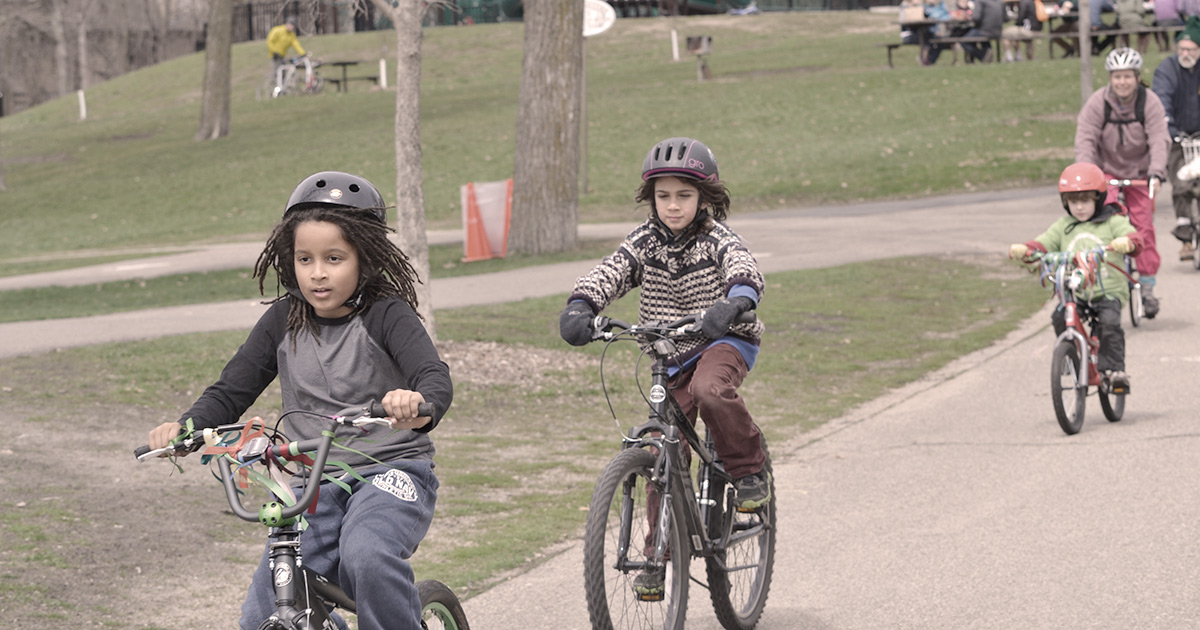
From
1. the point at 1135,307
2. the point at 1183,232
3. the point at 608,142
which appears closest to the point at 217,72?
the point at 608,142

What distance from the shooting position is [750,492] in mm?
5156

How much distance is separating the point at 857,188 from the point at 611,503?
21.5 m

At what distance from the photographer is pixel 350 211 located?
3742mm

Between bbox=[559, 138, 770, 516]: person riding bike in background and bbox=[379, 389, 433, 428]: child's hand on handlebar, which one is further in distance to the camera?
bbox=[559, 138, 770, 516]: person riding bike in background

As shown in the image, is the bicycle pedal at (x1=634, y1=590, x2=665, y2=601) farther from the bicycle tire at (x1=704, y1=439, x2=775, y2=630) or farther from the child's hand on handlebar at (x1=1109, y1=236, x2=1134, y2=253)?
the child's hand on handlebar at (x1=1109, y1=236, x2=1134, y2=253)

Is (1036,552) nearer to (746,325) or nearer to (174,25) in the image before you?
(746,325)

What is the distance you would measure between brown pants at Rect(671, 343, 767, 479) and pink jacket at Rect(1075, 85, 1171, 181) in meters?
7.12

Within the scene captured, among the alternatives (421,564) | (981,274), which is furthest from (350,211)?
(981,274)

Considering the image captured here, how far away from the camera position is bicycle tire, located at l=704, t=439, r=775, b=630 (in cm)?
511

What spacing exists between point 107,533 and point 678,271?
2967mm

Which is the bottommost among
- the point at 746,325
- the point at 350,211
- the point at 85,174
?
the point at 85,174

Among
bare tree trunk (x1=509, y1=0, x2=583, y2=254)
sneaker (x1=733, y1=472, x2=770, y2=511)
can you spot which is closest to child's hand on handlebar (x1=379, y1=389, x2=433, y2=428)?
sneaker (x1=733, y1=472, x2=770, y2=511)

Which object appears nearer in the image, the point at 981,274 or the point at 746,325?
the point at 746,325

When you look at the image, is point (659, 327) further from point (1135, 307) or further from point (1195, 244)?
point (1195, 244)
